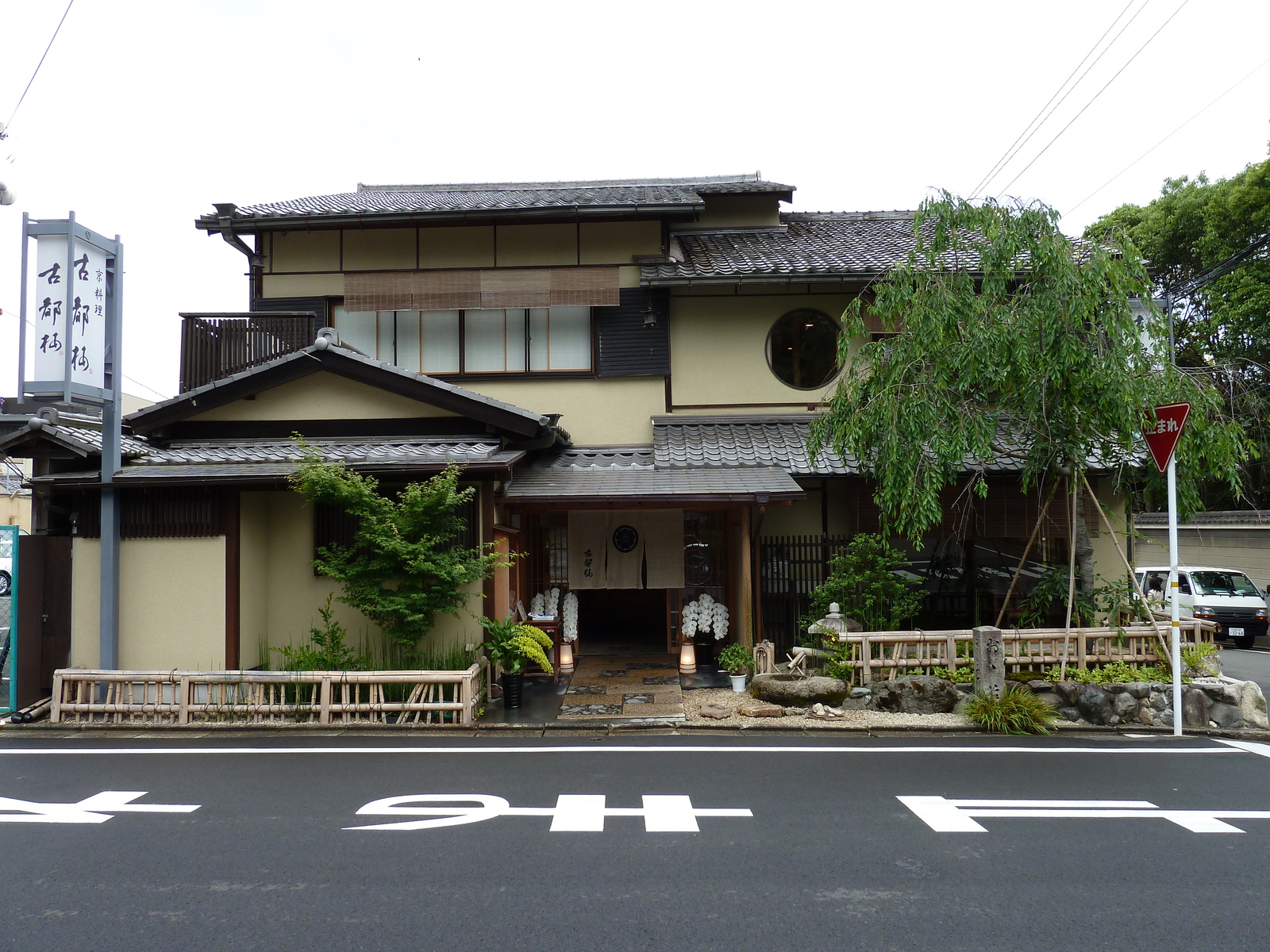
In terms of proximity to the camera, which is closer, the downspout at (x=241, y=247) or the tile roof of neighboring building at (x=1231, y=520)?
the downspout at (x=241, y=247)

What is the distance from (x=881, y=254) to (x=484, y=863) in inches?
494

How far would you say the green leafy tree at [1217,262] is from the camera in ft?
66.8

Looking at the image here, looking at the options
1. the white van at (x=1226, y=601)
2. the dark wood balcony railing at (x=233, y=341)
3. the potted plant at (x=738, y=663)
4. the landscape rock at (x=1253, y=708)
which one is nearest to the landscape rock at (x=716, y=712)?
the potted plant at (x=738, y=663)

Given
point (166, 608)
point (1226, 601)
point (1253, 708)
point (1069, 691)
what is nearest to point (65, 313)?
point (166, 608)

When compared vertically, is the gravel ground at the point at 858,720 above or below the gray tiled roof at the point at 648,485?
below

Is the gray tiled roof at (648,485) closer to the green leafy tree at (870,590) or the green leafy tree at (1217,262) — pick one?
the green leafy tree at (870,590)

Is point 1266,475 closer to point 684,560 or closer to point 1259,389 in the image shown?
point 1259,389

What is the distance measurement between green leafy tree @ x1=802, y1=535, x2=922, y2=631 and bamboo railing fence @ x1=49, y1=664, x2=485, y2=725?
206 inches

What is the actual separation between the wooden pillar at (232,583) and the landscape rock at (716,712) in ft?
19.1

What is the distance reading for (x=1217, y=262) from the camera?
2214cm

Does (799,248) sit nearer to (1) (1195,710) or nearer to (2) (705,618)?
(2) (705,618)

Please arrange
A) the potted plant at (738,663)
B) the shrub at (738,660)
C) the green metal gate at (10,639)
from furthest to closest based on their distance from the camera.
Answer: the shrub at (738,660), the potted plant at (738,663), the green metal gate at (10,639)

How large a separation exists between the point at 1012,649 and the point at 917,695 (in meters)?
1.36

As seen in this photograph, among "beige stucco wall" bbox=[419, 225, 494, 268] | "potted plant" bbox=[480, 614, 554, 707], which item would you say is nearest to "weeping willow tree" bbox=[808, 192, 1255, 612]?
"potted plant" bbox=[480, 614, 554, 707]
